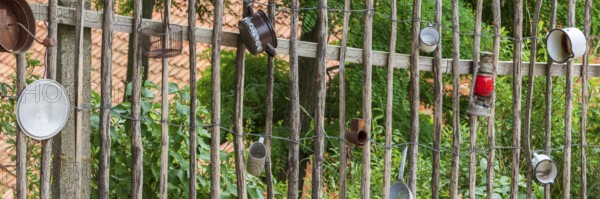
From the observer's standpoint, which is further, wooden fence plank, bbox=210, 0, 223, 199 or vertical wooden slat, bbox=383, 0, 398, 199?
vertical wooden slat, bbox=383, 0, 398, 199

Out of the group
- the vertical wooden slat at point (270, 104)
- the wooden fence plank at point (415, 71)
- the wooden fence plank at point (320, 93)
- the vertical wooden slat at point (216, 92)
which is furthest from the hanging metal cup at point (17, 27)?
the wooden fence plank at point (415, 71)

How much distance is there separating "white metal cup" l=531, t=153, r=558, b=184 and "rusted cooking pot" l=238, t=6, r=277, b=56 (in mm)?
1513

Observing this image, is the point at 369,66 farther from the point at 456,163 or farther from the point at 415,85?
the point at 456,163

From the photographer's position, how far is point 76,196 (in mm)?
3656

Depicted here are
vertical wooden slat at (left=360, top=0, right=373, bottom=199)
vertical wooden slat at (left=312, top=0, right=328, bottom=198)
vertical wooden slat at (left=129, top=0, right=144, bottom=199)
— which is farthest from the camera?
vertical wooden slat at (left=360, top=0, right=373, bottom=199)

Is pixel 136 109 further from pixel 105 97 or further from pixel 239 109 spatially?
pixel 239 109

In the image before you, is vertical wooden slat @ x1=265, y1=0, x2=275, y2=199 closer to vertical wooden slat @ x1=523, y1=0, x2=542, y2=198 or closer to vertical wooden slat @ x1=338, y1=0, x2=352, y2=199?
vertical wooden slat @ x1=338, y1=0, x2=352, y2=199

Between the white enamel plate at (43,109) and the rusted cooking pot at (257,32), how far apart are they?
28.1 inches

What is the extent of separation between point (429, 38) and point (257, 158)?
94 cm

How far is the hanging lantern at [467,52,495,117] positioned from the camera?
464 cm

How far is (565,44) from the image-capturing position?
4.82 meters

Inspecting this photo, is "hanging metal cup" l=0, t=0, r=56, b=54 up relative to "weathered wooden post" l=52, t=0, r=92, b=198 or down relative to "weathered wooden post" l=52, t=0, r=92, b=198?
up

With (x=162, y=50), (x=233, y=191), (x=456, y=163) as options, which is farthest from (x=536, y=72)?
(x=162, y=50)

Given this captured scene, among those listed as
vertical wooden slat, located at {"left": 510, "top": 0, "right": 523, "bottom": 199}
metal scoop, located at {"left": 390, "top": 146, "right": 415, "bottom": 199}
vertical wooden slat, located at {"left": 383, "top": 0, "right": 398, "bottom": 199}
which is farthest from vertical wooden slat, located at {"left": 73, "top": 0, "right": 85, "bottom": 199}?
vertical wooden slat, located at {"left": 510, "top": 0, "right": 523, "bottom": 199}
